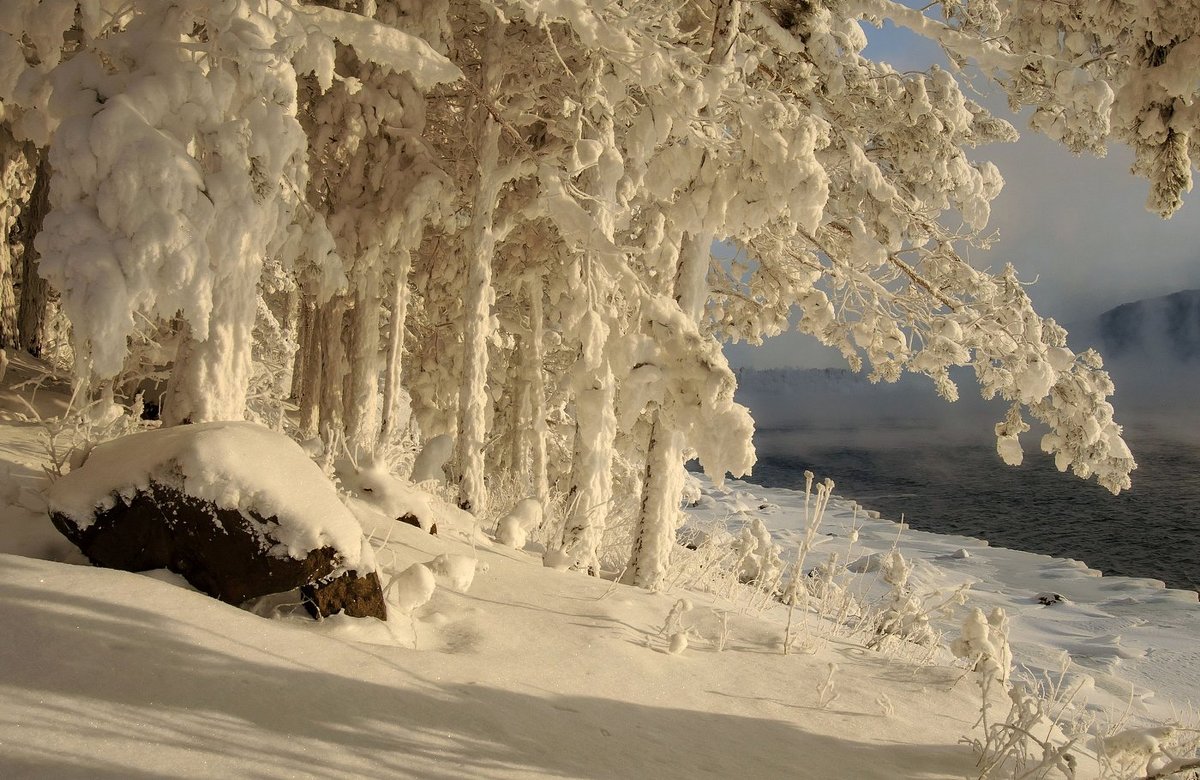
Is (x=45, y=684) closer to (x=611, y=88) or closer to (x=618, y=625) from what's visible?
(x=618, y=625)

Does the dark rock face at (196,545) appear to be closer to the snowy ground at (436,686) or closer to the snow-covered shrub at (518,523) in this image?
the snowy ground at (436,686)

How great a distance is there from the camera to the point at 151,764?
2014 mm

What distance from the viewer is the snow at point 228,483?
3.06 meters

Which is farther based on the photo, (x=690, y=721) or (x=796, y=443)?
(x=796, y=443)

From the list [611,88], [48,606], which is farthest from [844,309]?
[48,606]

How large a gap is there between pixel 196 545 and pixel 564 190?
3.31 metres

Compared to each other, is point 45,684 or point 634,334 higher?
point 634,334

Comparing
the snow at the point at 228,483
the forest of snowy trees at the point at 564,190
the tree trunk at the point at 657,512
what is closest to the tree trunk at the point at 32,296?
the forest of snowy trees at the point at 564,190

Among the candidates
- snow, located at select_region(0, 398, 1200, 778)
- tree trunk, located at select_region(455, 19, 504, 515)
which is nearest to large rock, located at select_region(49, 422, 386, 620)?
snow, located at select_region(0, 398, 1200, 778)

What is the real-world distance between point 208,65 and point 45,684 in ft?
9.33

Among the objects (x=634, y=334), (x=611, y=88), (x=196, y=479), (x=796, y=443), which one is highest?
(x=796, y=443)

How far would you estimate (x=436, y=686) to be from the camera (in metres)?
2.91

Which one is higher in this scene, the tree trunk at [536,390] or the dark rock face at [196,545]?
the tree trunk at [536,390]

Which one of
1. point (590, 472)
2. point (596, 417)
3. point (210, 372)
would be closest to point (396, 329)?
point (590, 472)
